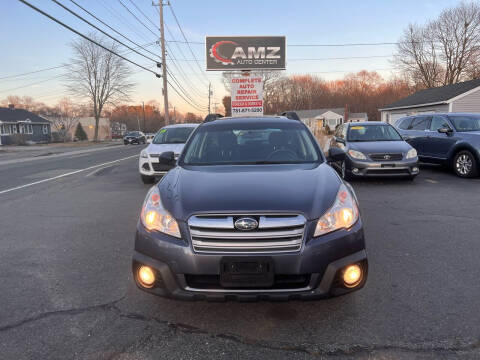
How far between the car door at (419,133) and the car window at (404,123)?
210mm

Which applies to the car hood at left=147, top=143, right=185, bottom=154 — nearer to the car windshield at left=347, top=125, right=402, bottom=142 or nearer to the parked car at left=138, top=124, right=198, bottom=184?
the parked car at left=138, top=124, right=198, bottom=184

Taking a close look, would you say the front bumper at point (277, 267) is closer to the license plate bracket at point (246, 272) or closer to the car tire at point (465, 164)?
the license plate bracket at point (246, 272)

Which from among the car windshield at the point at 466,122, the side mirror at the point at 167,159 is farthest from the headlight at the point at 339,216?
the car windshield at the point at 466,122

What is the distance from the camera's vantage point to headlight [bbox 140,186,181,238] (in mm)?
2529

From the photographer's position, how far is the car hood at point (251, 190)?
2.50 metres

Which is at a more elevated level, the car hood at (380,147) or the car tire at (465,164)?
the car hood at (380,147)

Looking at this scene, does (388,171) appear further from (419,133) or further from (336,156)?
(336,156)

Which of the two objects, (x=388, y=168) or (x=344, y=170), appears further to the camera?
(x=344, y=170)

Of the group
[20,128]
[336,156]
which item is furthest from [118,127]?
[336,156]

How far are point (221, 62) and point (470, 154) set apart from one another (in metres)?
15.1

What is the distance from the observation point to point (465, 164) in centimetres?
918

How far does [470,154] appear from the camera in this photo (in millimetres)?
8945

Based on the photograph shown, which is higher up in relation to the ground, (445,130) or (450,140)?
(445,130)

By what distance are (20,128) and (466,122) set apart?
57246 millimetres
